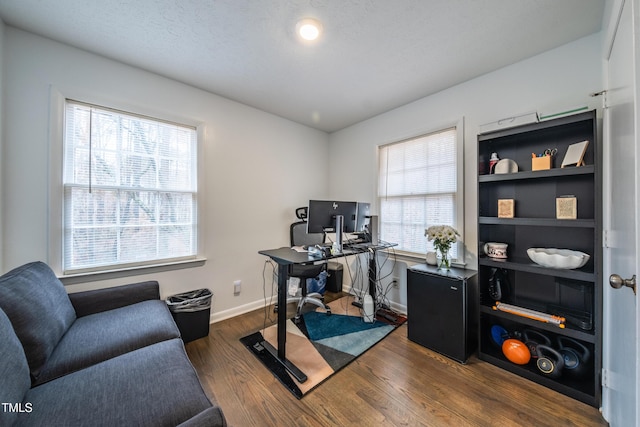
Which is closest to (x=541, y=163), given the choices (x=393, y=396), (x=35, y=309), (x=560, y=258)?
(x=560, y=258)

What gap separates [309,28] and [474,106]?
5.95 ft

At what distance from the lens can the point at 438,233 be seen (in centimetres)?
230

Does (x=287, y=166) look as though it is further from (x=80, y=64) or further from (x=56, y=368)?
(x=56, y=368)

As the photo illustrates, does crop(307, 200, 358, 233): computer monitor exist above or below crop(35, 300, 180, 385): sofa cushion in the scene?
above

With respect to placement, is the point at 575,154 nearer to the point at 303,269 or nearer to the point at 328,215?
the point at 328,215

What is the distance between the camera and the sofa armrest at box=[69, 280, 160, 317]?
181cm

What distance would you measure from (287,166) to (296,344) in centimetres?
231

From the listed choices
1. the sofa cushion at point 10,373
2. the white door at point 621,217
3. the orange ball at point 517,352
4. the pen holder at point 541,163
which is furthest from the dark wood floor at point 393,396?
the pen holder at point 541,163

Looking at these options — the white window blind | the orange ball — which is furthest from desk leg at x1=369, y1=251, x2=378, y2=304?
the white window blind

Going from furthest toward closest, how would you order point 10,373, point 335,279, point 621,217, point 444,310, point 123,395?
point 335,279 < point 444,310 < point 621,217 < point 123,395 < point 10,373

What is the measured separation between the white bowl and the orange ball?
684 mm

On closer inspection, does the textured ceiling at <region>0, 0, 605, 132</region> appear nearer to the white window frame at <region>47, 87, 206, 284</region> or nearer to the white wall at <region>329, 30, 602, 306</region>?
the white wall at <region>329, 30, 602, 306</region>

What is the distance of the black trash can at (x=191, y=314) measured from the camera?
86.0 inches

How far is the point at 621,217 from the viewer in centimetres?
118
